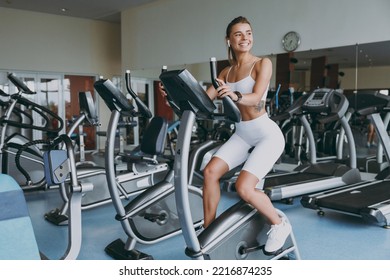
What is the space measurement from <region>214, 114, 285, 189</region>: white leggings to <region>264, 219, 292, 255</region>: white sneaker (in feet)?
1.02

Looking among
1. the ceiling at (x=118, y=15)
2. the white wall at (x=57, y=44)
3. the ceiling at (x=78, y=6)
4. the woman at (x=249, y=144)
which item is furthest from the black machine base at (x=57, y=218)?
the white wall at (x=57, y=44)

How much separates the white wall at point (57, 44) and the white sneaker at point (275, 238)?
882 cm

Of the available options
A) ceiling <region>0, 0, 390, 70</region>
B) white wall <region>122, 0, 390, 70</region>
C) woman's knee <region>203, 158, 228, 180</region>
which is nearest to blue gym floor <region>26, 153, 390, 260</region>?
woman's knee <region>203, 158, 228, 180</region>

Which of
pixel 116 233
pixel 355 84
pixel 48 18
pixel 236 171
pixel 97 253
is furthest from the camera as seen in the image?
pixel 48 18

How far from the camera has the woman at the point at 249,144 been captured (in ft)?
7.25

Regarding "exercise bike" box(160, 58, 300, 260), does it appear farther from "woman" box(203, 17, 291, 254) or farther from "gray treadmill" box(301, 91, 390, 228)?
"gray treadmill" box(301, 91, 390, 228)

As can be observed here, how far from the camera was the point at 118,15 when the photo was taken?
10.1m

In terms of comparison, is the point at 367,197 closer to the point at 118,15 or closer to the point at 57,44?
the point at 118,15

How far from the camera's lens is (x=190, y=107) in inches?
77.0

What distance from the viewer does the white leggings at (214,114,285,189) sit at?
222cm

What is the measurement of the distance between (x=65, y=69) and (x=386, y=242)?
29.6 ft

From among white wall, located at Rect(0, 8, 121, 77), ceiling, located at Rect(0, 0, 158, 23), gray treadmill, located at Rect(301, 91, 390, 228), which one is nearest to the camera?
gray treadmill, located at Rect(301, 91, 390, 228)
